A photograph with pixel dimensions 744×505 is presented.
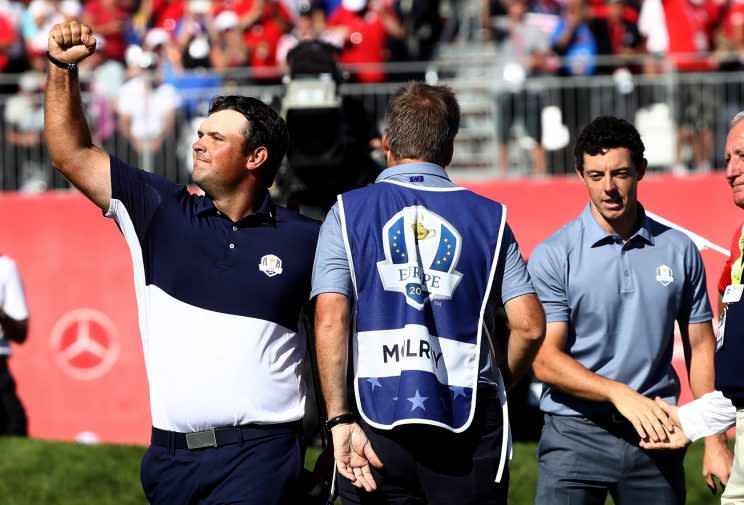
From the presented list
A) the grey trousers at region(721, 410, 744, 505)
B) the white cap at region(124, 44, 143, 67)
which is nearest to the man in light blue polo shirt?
the grey trousers at region(721, 410, 744, 505)

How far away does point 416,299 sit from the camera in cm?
497

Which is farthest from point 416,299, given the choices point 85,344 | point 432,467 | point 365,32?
point 365,32

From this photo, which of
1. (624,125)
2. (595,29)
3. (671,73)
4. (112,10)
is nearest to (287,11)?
(112,10)

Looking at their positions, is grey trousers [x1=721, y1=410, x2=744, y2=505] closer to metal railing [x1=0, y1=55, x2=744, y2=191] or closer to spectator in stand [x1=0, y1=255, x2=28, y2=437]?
spectator in stand [x1=0, y1=255, x2=28, y2=437]

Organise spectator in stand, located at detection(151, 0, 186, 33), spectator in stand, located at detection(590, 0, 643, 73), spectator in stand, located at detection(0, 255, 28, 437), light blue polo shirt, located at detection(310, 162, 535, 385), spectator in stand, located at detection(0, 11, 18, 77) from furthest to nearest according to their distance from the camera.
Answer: spectator in stand, located at detection(151, 0, 186, 33) < spectator in stand, located at detection(0, 11, 18, 77) < spectator in stand, located at detection(590, 0, 643, 73) < spectator in stand, located at detection(0, 255, 28, 437) < light blue polo shirt, located at detection(310, 162, 535, 385)

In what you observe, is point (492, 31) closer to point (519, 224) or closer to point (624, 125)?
point (519, 224)

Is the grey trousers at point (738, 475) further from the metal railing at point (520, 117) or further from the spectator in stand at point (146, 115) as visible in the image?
the spectator in stand at point (146, 115)

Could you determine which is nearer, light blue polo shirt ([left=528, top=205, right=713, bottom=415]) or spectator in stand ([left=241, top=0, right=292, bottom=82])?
light blue polo shirt ([left=528, top=205, right=713, bottom=415])

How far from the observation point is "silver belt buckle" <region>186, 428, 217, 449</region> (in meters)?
5.27

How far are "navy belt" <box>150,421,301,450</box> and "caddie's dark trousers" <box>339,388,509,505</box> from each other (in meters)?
0.43

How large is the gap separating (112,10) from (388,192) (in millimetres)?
11342

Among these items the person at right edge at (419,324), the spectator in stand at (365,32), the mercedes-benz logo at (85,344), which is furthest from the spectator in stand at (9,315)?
the person at right edge at (419,324)

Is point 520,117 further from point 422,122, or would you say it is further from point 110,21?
point 422,122

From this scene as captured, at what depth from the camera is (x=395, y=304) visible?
196 inches
